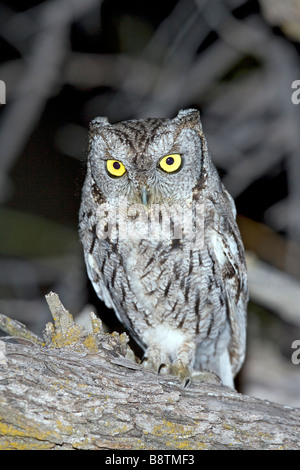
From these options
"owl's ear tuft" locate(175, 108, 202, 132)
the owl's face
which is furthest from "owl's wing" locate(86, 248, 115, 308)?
"owl's ear tuft" locate(175, 108, 202, 132)

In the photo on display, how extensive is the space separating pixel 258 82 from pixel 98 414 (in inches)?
97.4

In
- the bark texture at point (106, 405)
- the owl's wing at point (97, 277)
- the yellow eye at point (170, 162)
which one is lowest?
the bark texture at point (106, 405)

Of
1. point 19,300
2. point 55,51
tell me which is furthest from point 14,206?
point 55,51

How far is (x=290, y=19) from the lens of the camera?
3072mm

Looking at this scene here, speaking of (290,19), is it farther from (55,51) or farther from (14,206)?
(14,206)

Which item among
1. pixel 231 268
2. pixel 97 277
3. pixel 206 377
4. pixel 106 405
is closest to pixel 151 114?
pixel 97 277

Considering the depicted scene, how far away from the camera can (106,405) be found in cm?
179

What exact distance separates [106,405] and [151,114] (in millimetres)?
2134

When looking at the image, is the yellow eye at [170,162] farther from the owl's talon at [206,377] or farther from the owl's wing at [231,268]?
the owl's talon at [206,377]

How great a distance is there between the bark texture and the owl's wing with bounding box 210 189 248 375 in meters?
0.49

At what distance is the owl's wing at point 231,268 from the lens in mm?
2371

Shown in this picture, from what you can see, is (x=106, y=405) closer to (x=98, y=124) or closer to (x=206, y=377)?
(x=206, y=377)

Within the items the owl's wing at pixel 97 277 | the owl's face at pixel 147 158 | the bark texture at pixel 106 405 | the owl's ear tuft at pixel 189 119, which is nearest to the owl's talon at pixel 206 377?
the bark texture at pixel 106 405

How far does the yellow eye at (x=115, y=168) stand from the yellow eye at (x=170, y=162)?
162 millimetres
